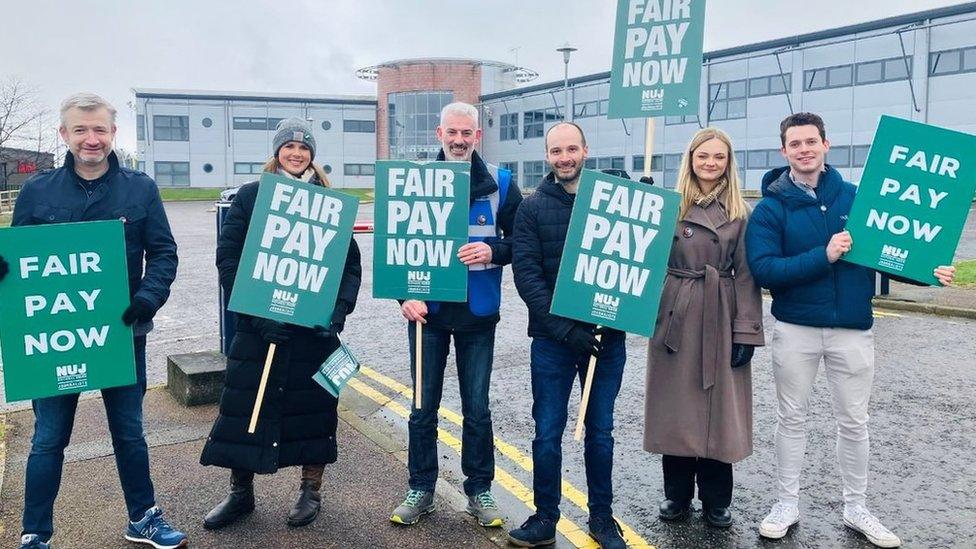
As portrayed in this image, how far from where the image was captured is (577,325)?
3.94m

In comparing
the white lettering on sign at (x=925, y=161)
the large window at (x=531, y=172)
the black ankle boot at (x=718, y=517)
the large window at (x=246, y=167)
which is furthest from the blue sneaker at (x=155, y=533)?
the large window at (x=246, y=167)

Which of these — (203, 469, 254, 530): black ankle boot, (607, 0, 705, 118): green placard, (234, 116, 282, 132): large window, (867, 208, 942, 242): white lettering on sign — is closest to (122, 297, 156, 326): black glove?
(203, 469, 254, 530): black ankle boot

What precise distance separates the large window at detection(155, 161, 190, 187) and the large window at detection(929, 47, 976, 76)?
49.8 metres

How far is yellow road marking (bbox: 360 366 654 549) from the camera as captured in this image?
4173 mm

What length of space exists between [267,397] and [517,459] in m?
1.96

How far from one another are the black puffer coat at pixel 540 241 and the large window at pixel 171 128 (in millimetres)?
61147

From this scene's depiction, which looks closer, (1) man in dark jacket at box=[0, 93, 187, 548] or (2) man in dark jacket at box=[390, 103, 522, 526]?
(1) man in dark jacket at box=[0, 93, 187, 548]

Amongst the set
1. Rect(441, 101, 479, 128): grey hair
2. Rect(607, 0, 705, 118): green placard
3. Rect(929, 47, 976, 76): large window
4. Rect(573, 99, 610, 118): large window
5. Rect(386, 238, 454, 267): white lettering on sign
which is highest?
Rect(929, 47, 976, 76): large window

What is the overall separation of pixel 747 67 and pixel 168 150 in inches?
1671

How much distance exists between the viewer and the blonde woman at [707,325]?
4.07m

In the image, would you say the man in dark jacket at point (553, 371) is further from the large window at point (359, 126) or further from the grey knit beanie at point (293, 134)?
the large window at point (359, 126)

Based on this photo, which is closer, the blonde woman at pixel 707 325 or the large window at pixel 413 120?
the blonde woman at pixel 707 325

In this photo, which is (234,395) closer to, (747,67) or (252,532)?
(252,532)

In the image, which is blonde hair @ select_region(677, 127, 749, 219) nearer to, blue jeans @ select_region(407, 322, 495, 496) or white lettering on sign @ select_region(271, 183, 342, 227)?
blue jeans @ select_region(407, 322, 495, 496)
